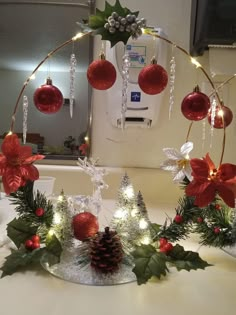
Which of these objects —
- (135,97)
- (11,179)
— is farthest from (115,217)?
(135,97)

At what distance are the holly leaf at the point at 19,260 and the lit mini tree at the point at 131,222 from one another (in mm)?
154

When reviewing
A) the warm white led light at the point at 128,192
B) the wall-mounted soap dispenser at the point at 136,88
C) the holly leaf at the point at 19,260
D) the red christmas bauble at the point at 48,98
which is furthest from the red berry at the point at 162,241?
the wall-mounted soap dispenser at the point at 136,88

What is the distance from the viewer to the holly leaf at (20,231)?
0.67 meters

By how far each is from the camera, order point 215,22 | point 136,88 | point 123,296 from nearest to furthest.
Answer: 1. point 123,296
2. point 215,22
3. point 136,88

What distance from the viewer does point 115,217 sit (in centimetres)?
71

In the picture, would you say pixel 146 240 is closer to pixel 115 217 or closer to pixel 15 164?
pixel 115 217

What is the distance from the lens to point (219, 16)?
1081mm

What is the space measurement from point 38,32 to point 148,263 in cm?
101

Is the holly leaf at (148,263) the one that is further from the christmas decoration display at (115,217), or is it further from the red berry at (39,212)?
the red berry at (39,212)

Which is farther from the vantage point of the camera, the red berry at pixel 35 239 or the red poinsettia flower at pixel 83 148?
the red poinsettia flower at pixel 83 148

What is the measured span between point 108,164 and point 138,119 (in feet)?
0.70

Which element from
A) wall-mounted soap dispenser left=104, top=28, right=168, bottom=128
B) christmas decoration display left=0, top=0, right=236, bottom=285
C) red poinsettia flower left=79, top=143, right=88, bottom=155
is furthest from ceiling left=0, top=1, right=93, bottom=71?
christmas decoration display left=0, top=0, right=236, bottom=285

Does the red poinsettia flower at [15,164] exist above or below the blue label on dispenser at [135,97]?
below

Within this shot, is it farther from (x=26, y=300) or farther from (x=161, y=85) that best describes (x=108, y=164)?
(x=26, y=300)
